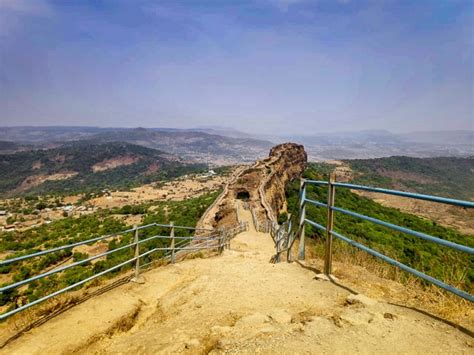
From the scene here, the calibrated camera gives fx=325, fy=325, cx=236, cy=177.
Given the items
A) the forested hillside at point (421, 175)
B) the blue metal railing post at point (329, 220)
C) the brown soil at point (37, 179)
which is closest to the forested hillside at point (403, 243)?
the blue metal railing post at point (329, 220)

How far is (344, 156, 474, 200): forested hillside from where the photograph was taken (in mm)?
127125

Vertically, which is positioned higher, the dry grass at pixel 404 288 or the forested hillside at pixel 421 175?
the dry grass at pixel 404 288

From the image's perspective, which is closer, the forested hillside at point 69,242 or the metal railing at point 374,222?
the metal railing at point 374,222

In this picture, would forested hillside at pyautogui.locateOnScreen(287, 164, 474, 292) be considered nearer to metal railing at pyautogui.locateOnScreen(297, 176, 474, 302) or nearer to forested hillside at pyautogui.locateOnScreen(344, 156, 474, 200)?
metal railing at pyautogui.locateOnScreen(297, 176, 474, 302)

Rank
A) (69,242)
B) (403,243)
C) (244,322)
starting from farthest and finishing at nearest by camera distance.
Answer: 1. (69,242)
2. (403,243)
3. (244,322)

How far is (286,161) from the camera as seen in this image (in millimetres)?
54344

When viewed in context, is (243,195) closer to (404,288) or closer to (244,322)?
(404,288)

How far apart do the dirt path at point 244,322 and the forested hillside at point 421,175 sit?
11732 centimetres

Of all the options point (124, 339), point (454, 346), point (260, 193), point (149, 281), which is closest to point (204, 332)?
point (124, 339)

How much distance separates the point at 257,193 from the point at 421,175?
151 meters

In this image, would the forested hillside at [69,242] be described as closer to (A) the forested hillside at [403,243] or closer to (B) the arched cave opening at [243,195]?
(B) the arched cave opening at [243,195]

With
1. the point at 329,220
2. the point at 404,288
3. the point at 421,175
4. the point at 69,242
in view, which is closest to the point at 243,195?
the point at 69,242

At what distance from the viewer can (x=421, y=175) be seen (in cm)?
15688

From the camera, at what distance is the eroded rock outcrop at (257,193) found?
29.5 meters
